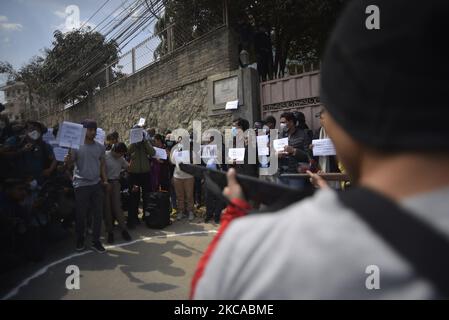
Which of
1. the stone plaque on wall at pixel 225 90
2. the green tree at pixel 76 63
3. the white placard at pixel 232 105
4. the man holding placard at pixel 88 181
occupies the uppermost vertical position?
the green tree at pixel 76 63

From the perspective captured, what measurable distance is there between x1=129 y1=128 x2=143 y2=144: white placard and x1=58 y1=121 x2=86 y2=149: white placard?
4.81 feet

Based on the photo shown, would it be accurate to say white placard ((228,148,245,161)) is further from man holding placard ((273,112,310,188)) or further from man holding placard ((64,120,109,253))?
man holding placard ((64,120,109,253))

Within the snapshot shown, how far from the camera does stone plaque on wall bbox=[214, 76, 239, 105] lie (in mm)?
8344

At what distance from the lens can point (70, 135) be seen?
438 centimetres

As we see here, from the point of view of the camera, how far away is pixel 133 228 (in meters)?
6.04

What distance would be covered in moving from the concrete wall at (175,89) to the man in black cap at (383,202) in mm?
8053

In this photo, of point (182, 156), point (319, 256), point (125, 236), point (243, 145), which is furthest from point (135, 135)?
point (319, 256)

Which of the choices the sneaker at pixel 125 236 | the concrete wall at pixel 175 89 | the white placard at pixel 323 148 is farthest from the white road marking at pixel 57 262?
the concrete wall at pixel 175 89

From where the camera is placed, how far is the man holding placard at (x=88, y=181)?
463cm

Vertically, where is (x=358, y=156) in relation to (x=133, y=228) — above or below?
above

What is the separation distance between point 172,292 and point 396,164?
3.15 meters

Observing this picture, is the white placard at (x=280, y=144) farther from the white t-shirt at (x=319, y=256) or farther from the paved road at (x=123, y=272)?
the white t-shirt at (x=319, y=256)

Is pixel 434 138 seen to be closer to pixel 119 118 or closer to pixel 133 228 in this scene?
pixel 133 228

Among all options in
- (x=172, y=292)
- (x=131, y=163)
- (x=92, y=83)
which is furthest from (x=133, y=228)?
(x=92, y=83)
